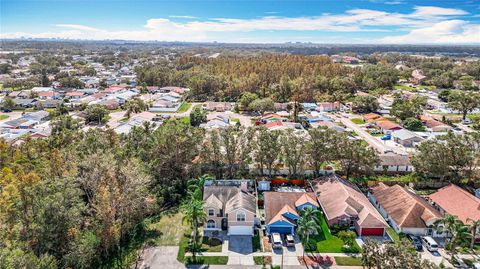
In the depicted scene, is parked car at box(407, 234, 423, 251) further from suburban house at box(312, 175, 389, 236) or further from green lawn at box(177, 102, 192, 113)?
green lawn at box(177, 102, 192, 113)

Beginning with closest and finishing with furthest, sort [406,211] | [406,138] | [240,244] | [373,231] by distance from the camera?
[240,244] < [373,231] < [406,211] < [406,138]

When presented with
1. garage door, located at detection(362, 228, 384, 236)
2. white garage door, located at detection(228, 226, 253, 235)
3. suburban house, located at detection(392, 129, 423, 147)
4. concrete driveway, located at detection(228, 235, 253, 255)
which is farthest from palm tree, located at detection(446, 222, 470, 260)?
suburban house, located at detection(392, 129, 423, 147)

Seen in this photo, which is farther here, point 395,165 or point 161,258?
point 395,165

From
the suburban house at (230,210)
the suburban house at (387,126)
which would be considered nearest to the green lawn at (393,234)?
the suburban house at (230,210)

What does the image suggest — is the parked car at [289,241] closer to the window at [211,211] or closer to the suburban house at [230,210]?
the suburban house at [230,210]

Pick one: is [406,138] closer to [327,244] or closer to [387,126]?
[387,126]

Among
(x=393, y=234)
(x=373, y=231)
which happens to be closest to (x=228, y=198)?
(x=373, y=231)
